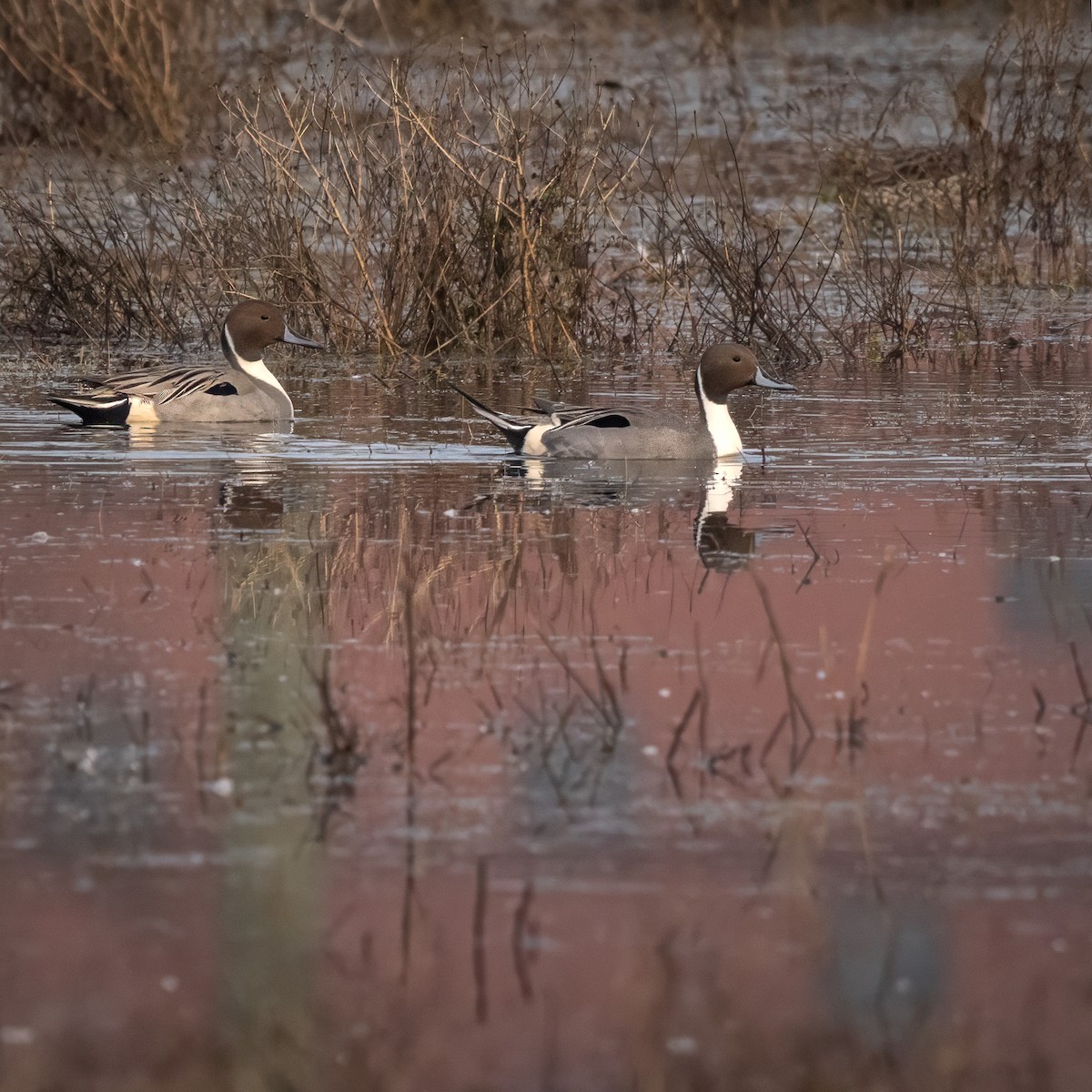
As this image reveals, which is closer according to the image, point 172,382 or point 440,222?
point 172,382

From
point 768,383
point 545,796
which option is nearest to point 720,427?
point 768,383

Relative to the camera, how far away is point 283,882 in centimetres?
473

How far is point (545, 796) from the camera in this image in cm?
529

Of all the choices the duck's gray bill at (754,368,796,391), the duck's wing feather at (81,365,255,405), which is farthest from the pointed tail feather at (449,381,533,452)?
the duck's wing feather at (81,365,255,405)

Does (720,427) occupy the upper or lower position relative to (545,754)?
upper

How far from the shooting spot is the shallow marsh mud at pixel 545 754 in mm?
4113

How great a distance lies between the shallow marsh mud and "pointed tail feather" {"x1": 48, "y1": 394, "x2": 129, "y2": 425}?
0.23m

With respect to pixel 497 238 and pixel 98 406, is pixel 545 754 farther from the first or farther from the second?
pixel 497 238

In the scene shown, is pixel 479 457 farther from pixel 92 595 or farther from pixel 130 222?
pixel 130 222

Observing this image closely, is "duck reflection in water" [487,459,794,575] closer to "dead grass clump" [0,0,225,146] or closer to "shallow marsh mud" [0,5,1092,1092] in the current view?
"shallow marsh mud" [0,5,1092,1092]

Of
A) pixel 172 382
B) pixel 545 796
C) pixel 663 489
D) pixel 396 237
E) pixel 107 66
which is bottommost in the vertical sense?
pixel 545 796

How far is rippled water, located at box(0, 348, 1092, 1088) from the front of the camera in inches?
161

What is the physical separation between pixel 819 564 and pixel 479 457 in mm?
3399

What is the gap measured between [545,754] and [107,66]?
1693cm
